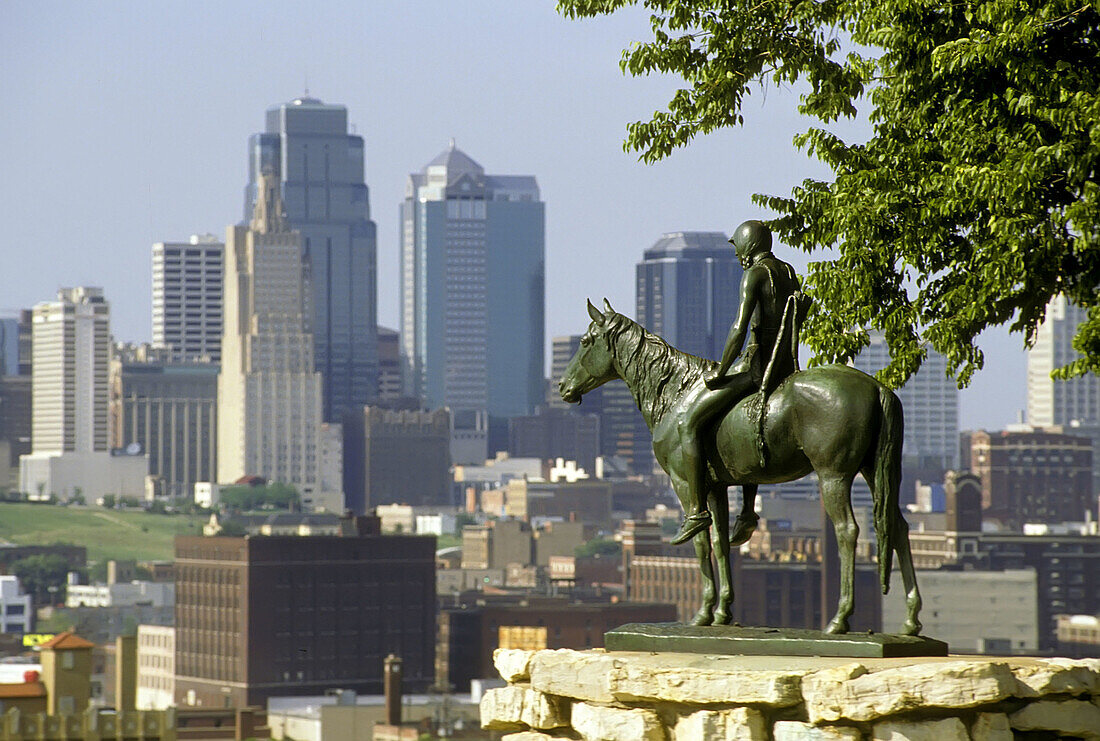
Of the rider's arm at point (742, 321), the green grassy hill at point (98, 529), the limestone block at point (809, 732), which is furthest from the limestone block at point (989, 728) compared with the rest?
the green grassy hill at point (98, 529)

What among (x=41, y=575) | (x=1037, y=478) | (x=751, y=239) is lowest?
(x=41, y=575)

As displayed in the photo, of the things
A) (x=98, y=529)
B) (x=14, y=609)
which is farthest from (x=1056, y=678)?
(x=98, y=529)

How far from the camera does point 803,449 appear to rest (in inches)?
357

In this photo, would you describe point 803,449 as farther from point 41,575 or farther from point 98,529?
point 98,529

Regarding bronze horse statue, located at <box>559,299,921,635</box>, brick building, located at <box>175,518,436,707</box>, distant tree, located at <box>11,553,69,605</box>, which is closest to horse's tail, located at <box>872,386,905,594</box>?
bronze horse statue, located at <box>559,299,921,635</box>

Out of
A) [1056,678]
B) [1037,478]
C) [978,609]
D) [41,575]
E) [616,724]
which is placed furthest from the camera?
[1037,478]

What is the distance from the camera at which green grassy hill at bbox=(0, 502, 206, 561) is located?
6329 inches

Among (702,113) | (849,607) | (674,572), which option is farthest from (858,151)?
(674,572)

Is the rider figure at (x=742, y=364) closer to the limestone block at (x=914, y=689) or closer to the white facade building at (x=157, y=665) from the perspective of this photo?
the limestone block at (x=914, y=689)

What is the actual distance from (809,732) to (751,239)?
7.51 ft

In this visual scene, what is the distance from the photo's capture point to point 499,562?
506 feet

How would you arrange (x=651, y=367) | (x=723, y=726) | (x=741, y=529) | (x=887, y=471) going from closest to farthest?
(x=723, y=726) < (x=887, y=471) < (x=741, y=529) < (x=651, y=367)

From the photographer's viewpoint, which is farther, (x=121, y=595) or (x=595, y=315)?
(x=121, y=595)

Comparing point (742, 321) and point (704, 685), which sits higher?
point (742, 321)
